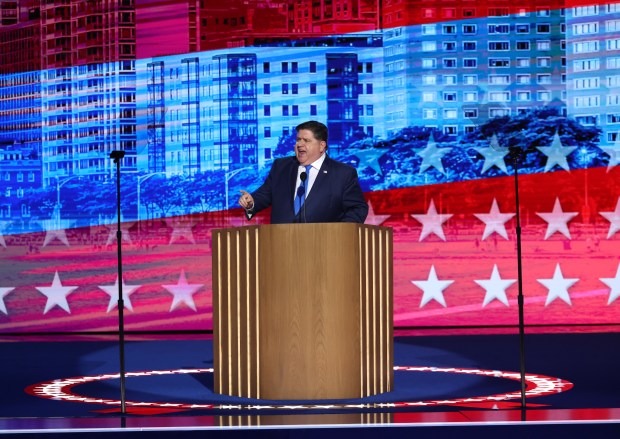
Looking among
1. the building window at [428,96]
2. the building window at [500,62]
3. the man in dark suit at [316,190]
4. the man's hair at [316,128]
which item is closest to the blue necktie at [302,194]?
the man in dark suit at [316,190]

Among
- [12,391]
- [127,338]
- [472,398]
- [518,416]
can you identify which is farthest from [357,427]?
[127,338]

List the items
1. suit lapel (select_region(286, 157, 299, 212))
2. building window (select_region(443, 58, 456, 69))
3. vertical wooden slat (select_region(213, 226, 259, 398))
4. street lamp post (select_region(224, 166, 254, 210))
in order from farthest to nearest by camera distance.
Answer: building window (select_region(443, 58, 456, 69))
street lamp post (select_region(224, 166, 254, 210))
suit lapel (select_region(286, 157, 299, 212))
vertical wooden slat (select_region(213, 226, 259, 398))

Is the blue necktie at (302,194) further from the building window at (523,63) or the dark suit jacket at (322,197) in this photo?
the building window at (523,63)

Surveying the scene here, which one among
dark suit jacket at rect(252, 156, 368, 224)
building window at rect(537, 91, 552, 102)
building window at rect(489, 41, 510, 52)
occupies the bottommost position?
dark suit jacket at rect(252, 156, 368, 224)

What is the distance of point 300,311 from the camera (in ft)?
20.2

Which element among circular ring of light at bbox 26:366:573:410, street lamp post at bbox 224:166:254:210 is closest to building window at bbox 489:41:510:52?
street lamp post at bbox 224:166:254:210

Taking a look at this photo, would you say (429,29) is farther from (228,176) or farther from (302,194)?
(302,194)

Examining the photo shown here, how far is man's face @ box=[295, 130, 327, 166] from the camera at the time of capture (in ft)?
20.9

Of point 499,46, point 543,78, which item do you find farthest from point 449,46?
point 543,78

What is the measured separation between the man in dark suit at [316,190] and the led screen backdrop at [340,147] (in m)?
4.20

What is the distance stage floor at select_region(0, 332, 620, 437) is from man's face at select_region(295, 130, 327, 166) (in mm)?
1327

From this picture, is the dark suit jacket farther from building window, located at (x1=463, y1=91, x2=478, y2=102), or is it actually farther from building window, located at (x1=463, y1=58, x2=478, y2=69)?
building window, located at (x1=463, y1=58, x2=478, y2=69)

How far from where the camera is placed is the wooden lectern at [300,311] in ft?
20.2

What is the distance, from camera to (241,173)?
1083 centimetres
